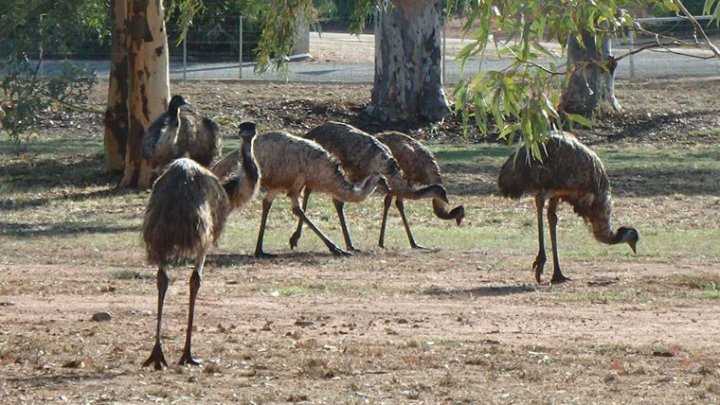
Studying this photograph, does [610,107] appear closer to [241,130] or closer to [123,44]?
[123,44]

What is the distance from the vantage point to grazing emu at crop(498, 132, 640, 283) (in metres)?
14.9

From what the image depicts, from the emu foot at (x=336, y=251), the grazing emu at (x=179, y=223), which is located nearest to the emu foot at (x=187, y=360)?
the grazing emu at (x=179, y=223)

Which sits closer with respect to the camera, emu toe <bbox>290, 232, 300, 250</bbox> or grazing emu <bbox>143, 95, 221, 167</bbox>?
emu toe <bbox>290, 232, 300, 250</bbox>

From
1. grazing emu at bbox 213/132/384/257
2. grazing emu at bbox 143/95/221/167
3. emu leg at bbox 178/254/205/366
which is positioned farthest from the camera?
grazing emu at bbox 143/95/221/167

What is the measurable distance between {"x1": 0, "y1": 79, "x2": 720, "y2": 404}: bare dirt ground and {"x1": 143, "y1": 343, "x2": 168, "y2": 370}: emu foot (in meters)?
0.11

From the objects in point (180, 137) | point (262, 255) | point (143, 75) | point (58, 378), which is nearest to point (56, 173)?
point (143, 75)

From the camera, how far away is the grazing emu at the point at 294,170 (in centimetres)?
1683

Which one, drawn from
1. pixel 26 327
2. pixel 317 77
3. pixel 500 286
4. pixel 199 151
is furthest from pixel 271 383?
pixel 317 77

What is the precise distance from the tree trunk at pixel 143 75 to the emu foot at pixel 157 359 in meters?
12.8

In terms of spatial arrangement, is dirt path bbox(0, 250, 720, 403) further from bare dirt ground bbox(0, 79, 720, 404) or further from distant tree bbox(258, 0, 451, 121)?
distant tree bbox(258, 0, 451, 121)

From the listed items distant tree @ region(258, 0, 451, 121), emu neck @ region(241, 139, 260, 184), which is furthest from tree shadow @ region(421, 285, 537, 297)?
distant tree @ region(258, 0, 451, 121)

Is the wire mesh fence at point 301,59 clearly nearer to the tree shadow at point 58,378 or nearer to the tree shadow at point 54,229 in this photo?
the tree shadow at point 54,229

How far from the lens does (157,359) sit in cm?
996

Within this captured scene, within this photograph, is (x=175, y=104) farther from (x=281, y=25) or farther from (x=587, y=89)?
(x=587, y=89)
